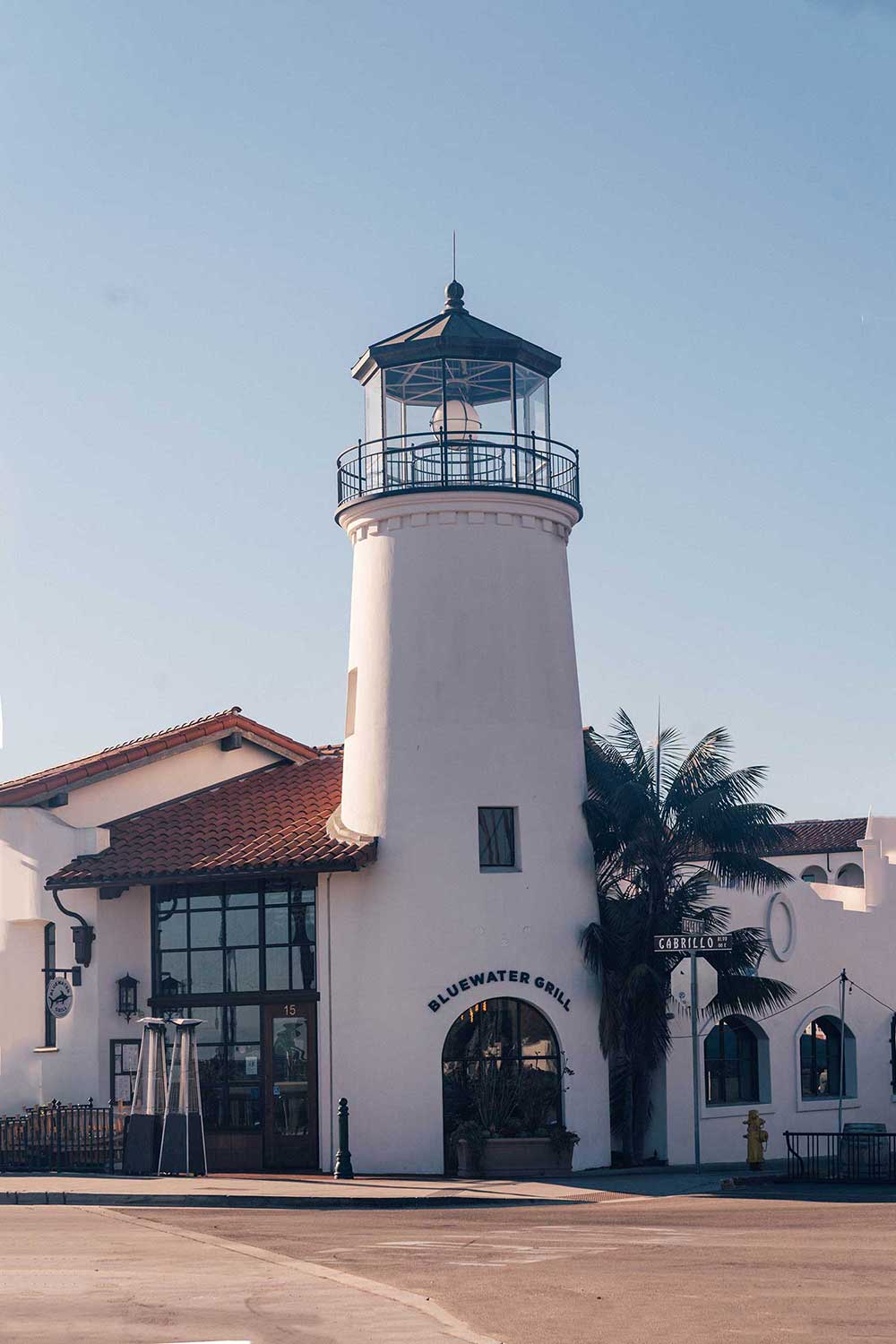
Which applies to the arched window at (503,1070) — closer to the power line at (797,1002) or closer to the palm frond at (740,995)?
the palm frond at (740,995)

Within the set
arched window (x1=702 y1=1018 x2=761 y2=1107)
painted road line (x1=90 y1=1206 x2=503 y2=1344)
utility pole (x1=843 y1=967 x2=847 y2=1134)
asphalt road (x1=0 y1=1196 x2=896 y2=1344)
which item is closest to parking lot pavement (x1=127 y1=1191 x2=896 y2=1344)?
asphalt road (x1=0 y1=1196 x2=896 y2=1344)

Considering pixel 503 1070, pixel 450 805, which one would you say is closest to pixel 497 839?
pixel 450 805

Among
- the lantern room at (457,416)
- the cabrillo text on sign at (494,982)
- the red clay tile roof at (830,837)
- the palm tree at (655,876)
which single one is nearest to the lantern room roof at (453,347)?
the lantern room at (457,416)

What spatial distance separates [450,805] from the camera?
27031mm

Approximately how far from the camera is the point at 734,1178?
79.2 feet

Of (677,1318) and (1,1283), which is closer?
(677,1318)

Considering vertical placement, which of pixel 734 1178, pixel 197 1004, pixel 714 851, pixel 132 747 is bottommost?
pixel 734 1178

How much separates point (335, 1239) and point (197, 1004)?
9.91m

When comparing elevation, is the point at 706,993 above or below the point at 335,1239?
above

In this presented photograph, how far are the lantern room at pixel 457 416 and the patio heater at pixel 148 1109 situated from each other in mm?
8812

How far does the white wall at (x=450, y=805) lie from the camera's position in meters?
26.5

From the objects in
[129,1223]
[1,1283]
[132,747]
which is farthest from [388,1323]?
[132,747]

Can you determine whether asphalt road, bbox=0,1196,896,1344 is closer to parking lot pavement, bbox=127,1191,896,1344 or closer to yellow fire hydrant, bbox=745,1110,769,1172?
parking lot pavement, bbox=127,1191,896,1344

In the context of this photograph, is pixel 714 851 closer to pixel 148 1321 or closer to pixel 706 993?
pixel 706 993
